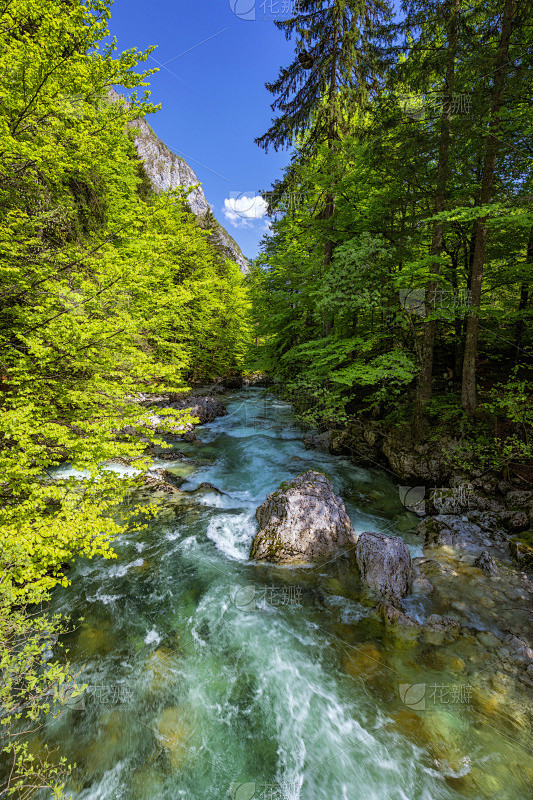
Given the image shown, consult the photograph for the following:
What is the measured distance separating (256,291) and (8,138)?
11.0 m

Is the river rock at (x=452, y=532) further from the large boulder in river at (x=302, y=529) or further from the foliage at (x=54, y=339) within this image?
the foliage at (x=54, y=339)

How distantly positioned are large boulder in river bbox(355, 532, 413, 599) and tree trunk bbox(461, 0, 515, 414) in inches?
173

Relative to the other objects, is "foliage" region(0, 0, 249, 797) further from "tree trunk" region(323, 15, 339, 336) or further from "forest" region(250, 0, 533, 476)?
"tree trunk" region(323, 15, 339, 336)

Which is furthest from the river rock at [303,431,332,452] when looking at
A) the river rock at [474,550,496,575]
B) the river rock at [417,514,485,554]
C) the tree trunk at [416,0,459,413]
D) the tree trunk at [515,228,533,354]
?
the tree trunk at [515,228,533,354]

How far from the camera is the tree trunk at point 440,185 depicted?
6.58m

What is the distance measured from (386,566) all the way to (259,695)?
2.72 meters

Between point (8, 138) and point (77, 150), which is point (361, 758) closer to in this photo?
point (8, 138)

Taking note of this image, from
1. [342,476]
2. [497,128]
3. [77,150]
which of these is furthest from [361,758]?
[497,128]

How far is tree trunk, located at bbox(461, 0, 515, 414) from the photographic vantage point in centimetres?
595

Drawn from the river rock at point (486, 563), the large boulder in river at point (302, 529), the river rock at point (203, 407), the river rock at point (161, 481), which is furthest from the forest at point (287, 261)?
the river rock at point (203, 407)

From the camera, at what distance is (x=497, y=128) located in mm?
6242

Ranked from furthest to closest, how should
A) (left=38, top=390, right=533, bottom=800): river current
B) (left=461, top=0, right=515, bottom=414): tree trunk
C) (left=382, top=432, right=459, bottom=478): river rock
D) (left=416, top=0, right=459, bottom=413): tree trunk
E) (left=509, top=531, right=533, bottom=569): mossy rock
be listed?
(left=382, top=432, right=459, bottom=478): river rock, (left=416, top=0, right=459, bottom=413): tree trunk, (left=461, top=0, right=515, bottom=414): tree trunk, (left=509, top=531, right=533, bottom=569): mossy rock, (left=38, top=390, right=533, bottom=800): river current

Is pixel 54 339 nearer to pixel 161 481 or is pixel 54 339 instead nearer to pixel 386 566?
pixel 161 481

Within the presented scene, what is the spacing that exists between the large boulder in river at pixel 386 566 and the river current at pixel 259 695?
26 centimetres
